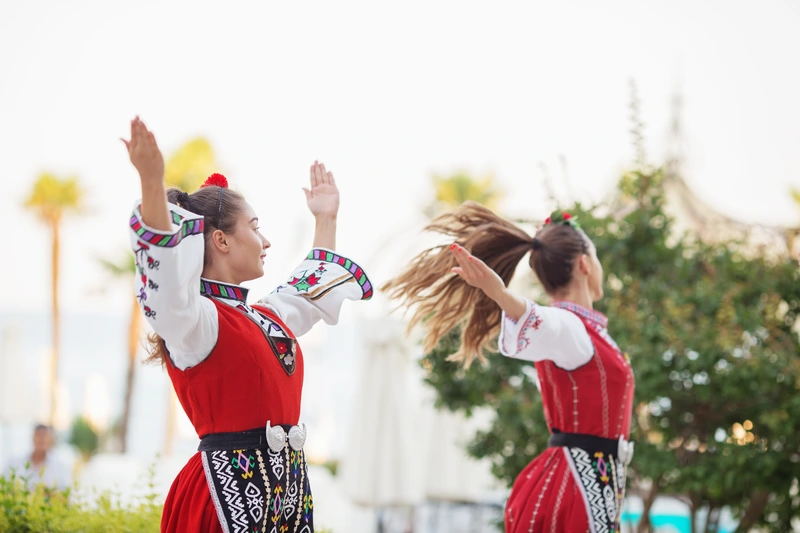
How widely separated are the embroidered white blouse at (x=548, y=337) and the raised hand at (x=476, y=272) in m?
0.15

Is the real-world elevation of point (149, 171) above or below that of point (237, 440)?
above

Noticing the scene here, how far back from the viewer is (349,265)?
8.86 feet

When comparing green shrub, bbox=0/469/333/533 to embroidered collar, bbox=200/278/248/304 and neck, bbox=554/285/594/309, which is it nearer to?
embroidered collar, bbox=200/278/248/304

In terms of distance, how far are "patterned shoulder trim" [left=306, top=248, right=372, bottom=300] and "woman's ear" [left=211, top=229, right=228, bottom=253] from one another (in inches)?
14.4

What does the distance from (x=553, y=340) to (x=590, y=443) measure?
40 cm

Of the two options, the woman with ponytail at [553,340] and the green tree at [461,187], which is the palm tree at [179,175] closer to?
the green tree at [461,187]

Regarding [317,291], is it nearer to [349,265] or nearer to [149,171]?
[349,265]

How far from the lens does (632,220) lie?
16.4 ft

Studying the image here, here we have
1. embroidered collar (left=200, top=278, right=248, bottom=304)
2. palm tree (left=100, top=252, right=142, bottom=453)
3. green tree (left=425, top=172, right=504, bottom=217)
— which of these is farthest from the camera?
palm tree (left=100, top=252, right=142, bottom=453)

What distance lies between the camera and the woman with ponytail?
9.45 feet

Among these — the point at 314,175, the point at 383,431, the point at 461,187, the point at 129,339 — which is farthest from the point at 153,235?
the point at 129,339

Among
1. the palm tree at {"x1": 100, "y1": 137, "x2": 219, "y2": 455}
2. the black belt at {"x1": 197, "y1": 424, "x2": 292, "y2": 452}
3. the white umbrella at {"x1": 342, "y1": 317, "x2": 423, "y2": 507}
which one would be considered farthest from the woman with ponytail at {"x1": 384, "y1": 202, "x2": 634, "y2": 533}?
the palm tree at {"x1": 100, "y1": 137, "x2": 219, "y2": 455}

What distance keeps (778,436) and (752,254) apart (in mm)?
1196

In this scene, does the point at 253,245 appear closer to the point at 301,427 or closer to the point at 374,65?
the point at 301,427
